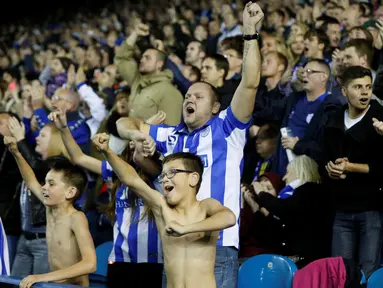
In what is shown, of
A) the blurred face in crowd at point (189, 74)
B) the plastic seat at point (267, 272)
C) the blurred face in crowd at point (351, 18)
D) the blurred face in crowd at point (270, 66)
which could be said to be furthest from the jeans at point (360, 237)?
the blurred face in crowd at point (351, 18)

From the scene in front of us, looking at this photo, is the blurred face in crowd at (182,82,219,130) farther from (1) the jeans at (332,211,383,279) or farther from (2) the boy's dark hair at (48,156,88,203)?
(1) the jeans at (332,211,383,279)

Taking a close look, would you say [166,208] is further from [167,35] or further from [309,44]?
[167,35]

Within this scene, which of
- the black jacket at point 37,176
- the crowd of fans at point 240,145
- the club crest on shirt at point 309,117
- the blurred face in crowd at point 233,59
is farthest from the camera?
the blurred face in crowd at point 233,59

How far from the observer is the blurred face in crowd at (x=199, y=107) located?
556 centimetres

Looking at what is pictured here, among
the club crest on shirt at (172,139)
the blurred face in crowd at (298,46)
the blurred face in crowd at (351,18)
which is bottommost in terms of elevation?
the club crest on shirt at (172,139)

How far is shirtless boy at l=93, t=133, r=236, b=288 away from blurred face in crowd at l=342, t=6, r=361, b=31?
5.65 m

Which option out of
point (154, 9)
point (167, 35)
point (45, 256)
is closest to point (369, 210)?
point (45, 256)

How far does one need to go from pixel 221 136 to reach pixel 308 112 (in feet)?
7.44

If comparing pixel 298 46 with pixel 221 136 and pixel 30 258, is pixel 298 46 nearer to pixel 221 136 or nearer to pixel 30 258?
pixel 30 258

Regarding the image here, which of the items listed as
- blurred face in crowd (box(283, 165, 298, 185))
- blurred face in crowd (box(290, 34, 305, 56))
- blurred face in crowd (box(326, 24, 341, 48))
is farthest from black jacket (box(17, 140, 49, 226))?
blurred face in crowd (box(326, 24, 341, 48))

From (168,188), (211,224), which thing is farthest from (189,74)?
(211,224)

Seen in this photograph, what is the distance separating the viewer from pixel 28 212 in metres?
7.27

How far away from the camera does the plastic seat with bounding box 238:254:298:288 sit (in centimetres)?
593

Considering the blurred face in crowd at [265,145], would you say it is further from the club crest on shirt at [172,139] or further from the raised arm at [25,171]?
the raised arm at [25,171]
